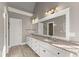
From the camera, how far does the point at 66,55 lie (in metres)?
1.77

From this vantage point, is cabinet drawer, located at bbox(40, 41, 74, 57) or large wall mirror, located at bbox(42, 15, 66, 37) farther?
large wall mirror, located at bbox(42, 15, 66, 37)

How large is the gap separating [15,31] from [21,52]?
46 cm

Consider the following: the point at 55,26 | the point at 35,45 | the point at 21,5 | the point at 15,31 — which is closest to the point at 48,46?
the point at 35,45

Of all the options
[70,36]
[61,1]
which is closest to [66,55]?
[70,36]

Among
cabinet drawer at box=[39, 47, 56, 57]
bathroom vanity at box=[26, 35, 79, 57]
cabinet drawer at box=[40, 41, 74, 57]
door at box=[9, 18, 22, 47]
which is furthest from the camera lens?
door at box=[9, 18, 22, 47]

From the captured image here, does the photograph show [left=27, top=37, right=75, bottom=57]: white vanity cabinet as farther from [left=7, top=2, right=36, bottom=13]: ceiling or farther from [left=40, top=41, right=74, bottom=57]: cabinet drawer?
[left=7, top=2, right=36, bottom=13]: ceiling

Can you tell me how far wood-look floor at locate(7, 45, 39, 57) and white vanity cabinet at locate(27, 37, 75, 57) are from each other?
0.35ft

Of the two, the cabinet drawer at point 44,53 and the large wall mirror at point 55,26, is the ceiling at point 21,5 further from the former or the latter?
the cabinet drawer at point 44,53

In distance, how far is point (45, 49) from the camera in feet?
7.08

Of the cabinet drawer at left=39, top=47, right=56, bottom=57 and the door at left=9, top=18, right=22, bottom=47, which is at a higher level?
the door at left=9, top=18, right=22, bottom=47

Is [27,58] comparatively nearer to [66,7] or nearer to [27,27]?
[27,27]

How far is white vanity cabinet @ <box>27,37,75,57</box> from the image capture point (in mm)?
1856

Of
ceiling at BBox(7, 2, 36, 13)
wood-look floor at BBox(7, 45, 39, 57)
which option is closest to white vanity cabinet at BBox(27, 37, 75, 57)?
wood-look floor at BBox(7, 45, 39, 57)

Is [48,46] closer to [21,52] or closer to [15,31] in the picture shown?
[21,52]
